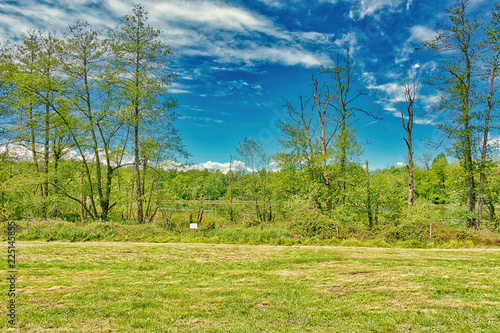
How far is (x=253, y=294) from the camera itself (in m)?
5.13

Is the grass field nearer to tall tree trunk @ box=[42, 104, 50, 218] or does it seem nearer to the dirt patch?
the dirt patch

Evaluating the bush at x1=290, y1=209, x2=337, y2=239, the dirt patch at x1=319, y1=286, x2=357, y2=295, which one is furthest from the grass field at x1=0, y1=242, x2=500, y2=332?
the bush at x1=290, y1=209, x2=337, y2=239

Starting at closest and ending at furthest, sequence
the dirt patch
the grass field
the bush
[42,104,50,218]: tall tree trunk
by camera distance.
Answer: the grass field
the dirt patch
the bush
[42,104,50,218]: tall tree trunk

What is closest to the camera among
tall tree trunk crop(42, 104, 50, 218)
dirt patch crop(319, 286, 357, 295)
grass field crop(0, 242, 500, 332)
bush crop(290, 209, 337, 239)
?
grass field crop(0, 242, 500, 332)

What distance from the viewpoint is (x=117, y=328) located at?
3.70 m

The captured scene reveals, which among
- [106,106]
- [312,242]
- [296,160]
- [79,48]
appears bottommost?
[312,242]

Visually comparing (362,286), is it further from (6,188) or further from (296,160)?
(6,188)

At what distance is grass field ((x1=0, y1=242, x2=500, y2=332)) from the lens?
384cm

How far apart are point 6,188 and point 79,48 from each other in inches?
368

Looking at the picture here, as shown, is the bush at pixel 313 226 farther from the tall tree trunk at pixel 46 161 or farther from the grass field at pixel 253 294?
the tall tree trunk at pixel 46 161

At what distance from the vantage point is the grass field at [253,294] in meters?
3.84

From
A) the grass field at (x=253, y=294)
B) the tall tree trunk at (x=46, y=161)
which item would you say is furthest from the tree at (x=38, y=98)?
the grass field at (x=253, y=294)

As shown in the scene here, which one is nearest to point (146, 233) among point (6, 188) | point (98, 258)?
point (98, 258)

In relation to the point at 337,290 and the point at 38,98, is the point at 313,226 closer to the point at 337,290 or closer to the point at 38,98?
the point at 337,290
